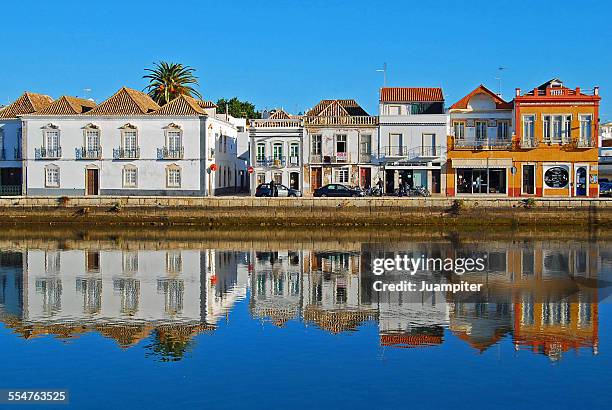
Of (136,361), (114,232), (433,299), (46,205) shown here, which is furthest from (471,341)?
(46,205)

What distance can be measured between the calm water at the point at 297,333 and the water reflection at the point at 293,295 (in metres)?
0.07

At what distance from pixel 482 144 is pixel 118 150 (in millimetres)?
24203

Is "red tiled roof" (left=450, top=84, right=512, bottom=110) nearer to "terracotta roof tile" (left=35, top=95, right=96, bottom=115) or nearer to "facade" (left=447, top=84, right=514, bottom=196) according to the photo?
"facade" (left=447, top=84, right=514, bottom=196)

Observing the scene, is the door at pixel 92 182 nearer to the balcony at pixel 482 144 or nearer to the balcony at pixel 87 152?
the balcony at pixel 87 152

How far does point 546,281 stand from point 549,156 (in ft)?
95.8

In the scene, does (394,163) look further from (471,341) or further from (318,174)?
(471,341)

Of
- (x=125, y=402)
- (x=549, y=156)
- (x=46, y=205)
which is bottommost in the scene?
(x=125, y=402)

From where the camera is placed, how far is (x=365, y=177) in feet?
184

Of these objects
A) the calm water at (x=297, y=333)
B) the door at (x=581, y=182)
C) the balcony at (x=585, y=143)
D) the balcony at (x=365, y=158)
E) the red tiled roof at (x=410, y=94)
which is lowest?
the calm water at (x=297, y=333)

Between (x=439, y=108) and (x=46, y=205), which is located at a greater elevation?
(x=439, y=108)

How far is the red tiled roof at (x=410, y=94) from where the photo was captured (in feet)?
A: 183

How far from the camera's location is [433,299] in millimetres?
23031

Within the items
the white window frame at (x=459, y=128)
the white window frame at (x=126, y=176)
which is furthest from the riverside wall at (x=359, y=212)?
the white window frame at (x=459, y=128)

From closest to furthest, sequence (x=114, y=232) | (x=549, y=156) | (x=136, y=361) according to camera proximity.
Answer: (x=136, y=361), (x=114, y=232), (x=549, y=156)
